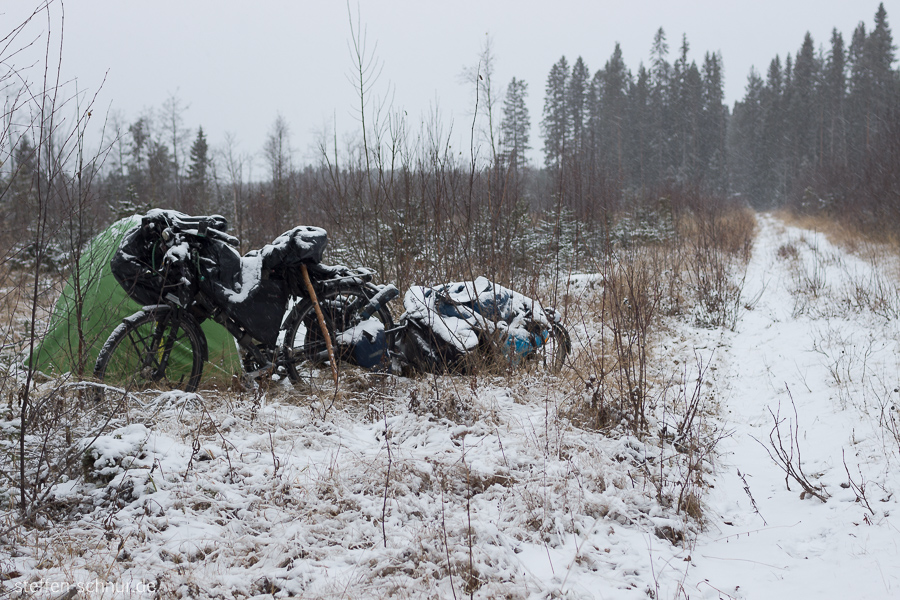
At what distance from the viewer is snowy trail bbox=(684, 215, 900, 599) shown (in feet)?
7.12

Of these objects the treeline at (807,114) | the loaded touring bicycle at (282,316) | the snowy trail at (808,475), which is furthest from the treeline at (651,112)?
the loaded touring bicycle at (282,316)

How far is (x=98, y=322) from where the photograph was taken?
3.80m

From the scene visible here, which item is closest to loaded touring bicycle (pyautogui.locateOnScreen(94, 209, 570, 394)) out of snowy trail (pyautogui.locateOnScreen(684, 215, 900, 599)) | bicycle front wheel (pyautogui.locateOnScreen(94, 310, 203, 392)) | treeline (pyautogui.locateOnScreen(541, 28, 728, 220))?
bicycle front wheel (pyautogui.locateOnScreen(94, 310, 203, 392))

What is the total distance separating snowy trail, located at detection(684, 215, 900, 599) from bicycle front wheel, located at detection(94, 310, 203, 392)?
336 cm

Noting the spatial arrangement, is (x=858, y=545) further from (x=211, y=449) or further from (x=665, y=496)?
(x=211, y=449)

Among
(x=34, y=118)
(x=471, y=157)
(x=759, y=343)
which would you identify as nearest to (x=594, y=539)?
(x=34, y=118)

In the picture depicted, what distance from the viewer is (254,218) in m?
11.4

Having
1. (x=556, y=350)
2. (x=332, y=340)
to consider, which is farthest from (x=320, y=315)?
(x=556, y=350)

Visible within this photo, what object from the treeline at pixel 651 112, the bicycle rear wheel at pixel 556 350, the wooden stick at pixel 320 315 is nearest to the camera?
the wooden stick at pixel 320 315

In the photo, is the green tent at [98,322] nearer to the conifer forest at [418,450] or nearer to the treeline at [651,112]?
the conifer forest at [418,450]

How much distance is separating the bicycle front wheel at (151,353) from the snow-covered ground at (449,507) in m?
0.29

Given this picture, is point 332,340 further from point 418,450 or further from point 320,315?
point 418,450

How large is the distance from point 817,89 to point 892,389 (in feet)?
174

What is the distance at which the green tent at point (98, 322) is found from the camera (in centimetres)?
378
